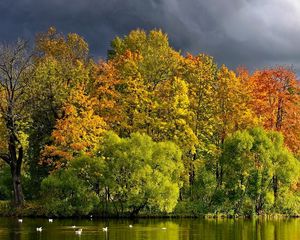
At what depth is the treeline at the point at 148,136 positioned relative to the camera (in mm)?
59094

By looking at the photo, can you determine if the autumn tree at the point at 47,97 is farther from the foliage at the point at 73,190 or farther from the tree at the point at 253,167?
the tree at the point at 253,167

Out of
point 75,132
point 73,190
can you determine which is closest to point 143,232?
point 73,190

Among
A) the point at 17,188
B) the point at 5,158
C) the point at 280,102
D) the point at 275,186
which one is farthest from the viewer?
the point at 280,102

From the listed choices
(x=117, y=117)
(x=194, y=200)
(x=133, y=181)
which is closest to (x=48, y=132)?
(x=117, y=117)

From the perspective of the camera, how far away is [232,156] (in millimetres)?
65688

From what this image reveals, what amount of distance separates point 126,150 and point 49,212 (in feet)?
32.7

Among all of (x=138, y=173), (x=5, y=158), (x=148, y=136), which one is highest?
(x=148, y=136)

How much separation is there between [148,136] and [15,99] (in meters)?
15.7

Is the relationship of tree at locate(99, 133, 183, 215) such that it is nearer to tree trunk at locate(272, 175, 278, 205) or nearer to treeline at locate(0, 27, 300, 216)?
treeline at locate(0, 27, 300, 216)

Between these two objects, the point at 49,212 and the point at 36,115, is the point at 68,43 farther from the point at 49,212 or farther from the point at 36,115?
the point at 49,212

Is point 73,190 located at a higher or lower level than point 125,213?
higher

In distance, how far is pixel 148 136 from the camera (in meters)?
60.0

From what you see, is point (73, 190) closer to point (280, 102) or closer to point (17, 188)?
point (17, 188)

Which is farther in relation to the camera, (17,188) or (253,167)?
(253,167)
